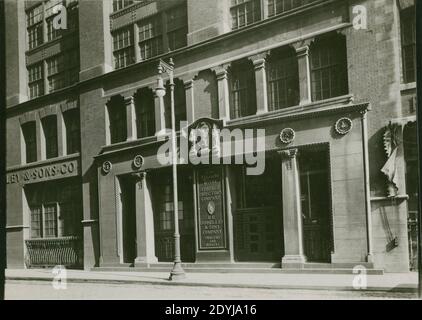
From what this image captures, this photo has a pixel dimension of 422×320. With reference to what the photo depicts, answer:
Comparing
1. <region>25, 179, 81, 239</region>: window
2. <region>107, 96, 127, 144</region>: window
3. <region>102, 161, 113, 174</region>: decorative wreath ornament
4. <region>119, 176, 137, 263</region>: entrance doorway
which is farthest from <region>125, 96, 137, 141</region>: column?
<region>25, 179, 81, 239</region>: window

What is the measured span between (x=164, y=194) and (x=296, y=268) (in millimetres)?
6703

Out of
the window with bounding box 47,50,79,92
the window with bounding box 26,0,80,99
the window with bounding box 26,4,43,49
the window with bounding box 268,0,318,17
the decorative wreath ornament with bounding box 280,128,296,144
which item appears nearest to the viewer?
the decorative wreath ornament with bounding box 280,128,296,144

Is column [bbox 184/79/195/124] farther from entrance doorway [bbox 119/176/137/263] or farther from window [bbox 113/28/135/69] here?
entrance doorway [bbox 119/176/137/263]

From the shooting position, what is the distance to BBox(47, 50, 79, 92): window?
22.7 m

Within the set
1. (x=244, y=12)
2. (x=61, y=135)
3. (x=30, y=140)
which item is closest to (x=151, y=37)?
(x=244, y=12)

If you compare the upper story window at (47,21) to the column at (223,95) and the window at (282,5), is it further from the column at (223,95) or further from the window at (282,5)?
the window at (282,5)

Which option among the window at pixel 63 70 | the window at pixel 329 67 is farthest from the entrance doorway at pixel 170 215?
the window at pixel 63 70

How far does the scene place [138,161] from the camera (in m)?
19.4

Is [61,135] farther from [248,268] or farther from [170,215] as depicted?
[248,268]

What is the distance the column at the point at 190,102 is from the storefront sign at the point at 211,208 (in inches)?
84.9

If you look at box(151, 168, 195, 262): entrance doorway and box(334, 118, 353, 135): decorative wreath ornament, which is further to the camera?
box(151, 168, 195, 262): entrance doorway

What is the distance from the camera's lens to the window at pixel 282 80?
638 inches

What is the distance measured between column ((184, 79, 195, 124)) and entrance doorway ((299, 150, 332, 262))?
4.80 m
